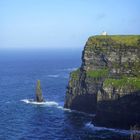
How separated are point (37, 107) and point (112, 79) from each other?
3144 centimetres

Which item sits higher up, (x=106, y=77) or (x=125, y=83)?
(x=106, y=77)

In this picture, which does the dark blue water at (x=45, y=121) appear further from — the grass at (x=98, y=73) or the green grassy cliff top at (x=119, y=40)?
the green grassy cliff top at (x=119, y=40)

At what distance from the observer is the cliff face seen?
112 m

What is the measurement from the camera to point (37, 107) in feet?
452

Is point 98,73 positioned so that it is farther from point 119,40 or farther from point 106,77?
point 119,40

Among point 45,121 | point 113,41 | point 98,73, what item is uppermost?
point 113,41

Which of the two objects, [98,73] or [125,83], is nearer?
[125,83]

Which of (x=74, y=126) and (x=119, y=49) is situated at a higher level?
(x=119, y=49)

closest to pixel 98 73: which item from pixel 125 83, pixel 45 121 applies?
pixel 125 83

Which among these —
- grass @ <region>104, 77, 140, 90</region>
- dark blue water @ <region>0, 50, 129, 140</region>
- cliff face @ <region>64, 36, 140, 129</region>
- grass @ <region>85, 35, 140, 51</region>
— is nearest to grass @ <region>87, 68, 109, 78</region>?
cliff face @ <region>64, 36, 140, 129</region>

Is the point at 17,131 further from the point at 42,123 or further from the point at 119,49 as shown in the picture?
the point at 119,49

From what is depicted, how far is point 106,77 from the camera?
414 feet

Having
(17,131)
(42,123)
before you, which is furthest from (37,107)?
(17,131)

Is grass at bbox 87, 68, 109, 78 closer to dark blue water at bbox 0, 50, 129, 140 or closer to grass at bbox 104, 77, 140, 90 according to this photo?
grass at bbox 104, 77, 140, 90
